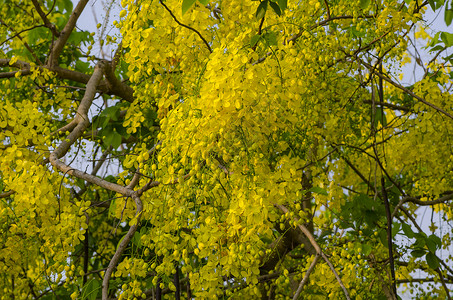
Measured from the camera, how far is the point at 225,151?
5.23ft

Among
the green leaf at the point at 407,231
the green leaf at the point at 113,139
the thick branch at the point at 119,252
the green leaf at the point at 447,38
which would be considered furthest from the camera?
the green leaf at the point at 113,139

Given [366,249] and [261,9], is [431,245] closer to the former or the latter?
[366,249]

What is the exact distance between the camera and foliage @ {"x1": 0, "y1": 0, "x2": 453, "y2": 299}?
163cm

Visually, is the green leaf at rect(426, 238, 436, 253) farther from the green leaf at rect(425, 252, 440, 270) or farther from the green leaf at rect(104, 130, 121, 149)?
the green leaf at rect(104, 130, 121, 149)

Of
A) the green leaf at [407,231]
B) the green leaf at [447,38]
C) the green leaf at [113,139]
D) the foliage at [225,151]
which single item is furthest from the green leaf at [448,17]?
the green leaf at [113,139]

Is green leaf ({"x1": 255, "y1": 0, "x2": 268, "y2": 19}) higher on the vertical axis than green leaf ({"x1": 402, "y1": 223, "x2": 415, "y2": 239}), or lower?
higher

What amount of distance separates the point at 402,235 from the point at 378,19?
2.91 ft

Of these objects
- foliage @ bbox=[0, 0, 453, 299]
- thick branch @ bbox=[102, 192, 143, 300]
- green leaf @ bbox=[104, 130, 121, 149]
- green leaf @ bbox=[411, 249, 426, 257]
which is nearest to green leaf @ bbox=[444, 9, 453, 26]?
foliage @ bbox=[0, 0, 453, 299]

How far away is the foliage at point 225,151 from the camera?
163cm

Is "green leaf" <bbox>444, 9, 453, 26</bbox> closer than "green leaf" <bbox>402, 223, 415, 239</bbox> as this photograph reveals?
Yes

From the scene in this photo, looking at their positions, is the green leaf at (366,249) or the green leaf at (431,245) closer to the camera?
the green leaf at (366,249)

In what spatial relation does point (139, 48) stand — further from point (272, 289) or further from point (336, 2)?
point (272, 289)

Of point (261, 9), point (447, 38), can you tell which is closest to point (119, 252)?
point (261, 9)

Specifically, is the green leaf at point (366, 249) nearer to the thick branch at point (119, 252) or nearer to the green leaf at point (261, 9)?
the thick branch at point (119, 252)
